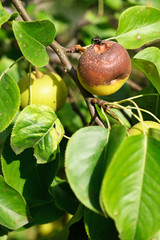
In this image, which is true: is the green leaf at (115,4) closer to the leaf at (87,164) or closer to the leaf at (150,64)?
the leaf at (150,64)

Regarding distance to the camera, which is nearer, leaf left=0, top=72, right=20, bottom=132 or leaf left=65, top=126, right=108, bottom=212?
leaf left=65, top=126, right=108, bottom=212

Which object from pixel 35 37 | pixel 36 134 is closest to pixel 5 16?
pixel 35 37

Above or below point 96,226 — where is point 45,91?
above

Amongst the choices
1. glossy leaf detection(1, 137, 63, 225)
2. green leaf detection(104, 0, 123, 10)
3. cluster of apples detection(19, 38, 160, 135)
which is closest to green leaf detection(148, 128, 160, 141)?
cluster of apples detection(19, 38, 160, 135)

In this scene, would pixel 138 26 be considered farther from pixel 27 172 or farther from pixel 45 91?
pixel 27 172

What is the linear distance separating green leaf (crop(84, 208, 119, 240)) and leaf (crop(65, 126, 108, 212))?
0.18 meters

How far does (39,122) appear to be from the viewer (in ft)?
3.80

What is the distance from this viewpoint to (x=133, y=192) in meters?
0.89

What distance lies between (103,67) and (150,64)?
0.18m

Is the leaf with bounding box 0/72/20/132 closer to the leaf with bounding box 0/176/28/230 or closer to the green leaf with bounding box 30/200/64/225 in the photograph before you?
the leaf with bounding box 0/176/28/230

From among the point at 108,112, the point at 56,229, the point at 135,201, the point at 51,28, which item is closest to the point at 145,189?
the point at 135,201

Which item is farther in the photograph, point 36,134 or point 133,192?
point 36,134

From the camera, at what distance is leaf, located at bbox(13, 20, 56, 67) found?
3.88ft

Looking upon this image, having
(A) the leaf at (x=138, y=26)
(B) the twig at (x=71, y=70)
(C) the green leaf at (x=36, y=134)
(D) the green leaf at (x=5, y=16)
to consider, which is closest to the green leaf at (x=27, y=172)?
(C) the green leaf at (x=36, y=134)
